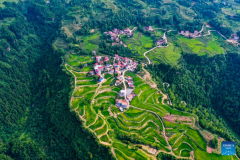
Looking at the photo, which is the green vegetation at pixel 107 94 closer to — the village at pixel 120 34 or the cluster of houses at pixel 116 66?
the cluster of houses at pixel 116 66

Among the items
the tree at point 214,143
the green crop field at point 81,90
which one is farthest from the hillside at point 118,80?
the tree at point 214,143

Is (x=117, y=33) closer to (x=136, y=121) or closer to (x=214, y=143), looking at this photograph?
(x=136, y=121)

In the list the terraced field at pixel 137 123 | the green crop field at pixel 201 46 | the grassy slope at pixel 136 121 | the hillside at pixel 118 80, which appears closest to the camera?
the terraced field at pixel 137 123

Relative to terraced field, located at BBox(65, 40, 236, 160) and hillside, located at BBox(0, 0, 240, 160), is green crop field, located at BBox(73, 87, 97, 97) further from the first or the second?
hillside, located at BBox(0, 0, 240, 160)

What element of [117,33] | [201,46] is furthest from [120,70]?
[201,46]

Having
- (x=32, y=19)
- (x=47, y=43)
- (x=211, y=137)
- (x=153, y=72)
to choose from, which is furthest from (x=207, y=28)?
(x=32, y=19)

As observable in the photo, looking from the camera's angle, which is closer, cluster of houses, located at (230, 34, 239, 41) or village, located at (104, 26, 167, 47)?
village, located at (104, 26, 167, 47)

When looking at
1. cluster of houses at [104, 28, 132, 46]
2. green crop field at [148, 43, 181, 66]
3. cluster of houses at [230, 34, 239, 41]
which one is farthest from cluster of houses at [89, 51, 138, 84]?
cluster of houses at [230, 34, 239, 41]
